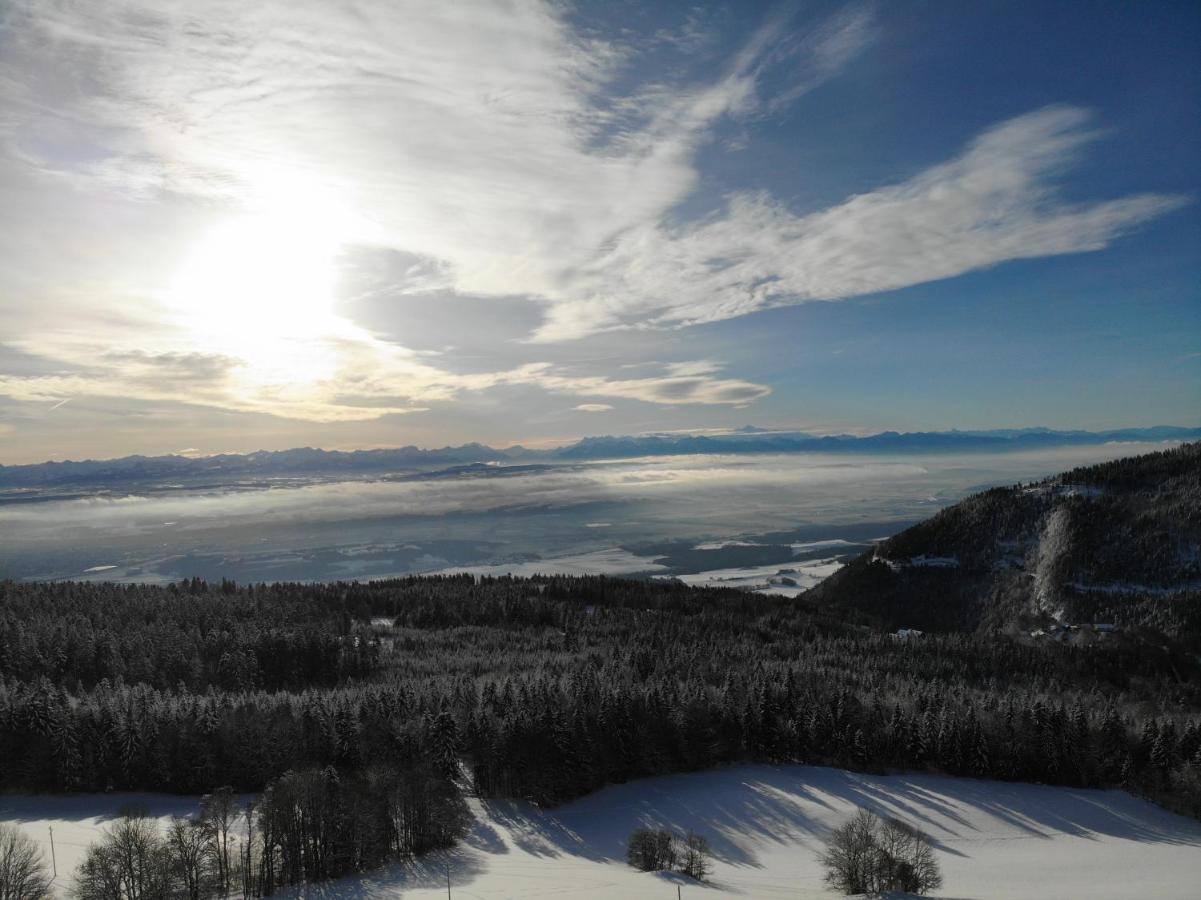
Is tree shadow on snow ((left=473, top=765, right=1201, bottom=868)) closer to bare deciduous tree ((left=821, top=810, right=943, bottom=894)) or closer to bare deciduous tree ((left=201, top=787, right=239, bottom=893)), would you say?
bare deciduous tree ((left=821, top=810, right=943, bottom=894))

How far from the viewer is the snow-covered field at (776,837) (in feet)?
159

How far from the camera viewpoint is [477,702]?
259 feet

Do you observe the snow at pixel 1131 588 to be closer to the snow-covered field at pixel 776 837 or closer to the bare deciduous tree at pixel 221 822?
the snow-covered field at pixel 776 837

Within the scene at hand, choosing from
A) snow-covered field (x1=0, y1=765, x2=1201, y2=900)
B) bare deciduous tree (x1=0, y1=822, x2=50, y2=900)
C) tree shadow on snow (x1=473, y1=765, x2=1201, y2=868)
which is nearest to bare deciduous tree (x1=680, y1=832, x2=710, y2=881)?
snow-covered field (x1=0, y1=765, x2=1201, y2=900)

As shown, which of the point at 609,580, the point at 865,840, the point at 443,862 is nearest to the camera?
the point at 865,840

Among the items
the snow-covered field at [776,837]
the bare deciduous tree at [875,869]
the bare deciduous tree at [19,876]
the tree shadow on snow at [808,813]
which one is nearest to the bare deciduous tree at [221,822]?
the snow-covered field at [776,837]

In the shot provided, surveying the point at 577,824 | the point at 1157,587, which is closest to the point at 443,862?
the point at 577,824

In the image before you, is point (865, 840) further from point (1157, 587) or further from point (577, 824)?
point (1157, 587)

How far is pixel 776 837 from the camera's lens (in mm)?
61688

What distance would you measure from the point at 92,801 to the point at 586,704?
49.7 meters

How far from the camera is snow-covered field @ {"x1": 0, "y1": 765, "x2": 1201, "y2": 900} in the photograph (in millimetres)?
48312

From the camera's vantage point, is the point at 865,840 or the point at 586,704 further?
the point at 586,704

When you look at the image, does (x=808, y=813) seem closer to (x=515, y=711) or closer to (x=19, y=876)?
(x=515, y=711)

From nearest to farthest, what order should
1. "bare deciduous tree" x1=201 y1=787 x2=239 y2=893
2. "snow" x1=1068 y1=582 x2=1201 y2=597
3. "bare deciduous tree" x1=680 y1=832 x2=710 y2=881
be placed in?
1. "bare deciduous tree" x1=201 y1=787 x2=239 y2=893
2. "bare deciduous tree" x1=680 y1=832 x2=710 y2=881
3. "snow" x1=1068 y1=582 x2=1201 y2=597
